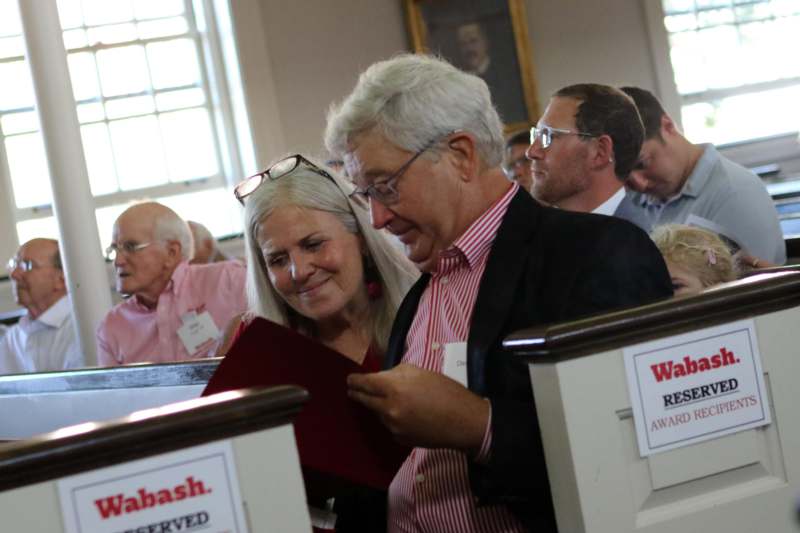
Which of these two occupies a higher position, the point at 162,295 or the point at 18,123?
the point at 18,123

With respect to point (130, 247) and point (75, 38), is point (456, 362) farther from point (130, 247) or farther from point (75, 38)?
point (75, 38)

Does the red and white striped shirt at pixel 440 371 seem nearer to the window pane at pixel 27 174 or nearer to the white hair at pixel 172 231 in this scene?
the white hair at pixel 172 231

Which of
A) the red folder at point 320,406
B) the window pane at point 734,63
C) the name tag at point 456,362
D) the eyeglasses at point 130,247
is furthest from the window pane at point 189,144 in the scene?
the name tag at point 456,362

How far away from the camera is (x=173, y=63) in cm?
916

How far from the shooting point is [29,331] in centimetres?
719

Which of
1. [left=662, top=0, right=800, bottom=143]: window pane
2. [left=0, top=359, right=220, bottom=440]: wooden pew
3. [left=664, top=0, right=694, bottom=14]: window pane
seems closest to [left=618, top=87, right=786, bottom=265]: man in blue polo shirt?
[left=0, top=359, right=220, bottom=440]: wooden pew

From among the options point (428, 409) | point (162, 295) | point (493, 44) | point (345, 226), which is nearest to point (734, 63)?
point (493, 44)

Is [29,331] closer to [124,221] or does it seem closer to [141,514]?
[124,221]

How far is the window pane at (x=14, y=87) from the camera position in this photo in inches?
348

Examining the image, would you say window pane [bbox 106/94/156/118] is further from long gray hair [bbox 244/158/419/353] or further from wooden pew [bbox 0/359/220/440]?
long gray hair [bbox 244/158/419/353]

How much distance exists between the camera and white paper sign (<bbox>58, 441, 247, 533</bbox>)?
1.71 metres

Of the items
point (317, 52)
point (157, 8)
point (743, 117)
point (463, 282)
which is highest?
point (157, 8)

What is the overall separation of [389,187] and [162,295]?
361 centimetres

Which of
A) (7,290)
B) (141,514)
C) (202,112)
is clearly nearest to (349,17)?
(202,112)
